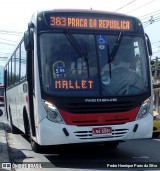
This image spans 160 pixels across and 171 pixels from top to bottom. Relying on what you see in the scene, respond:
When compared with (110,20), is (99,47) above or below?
below

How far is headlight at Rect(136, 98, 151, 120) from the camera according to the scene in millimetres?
9516

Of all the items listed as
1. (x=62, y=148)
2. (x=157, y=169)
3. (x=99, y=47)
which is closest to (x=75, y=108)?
(x=99, y=47)

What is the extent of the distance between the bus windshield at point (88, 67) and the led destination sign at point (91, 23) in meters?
0.23

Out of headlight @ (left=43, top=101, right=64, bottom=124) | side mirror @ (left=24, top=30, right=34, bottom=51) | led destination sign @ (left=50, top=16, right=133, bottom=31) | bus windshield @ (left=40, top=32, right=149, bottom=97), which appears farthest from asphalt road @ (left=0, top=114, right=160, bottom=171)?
led destination sign @ (left=50, top=16, right=133, bottom=31)

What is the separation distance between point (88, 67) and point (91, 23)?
1.13m

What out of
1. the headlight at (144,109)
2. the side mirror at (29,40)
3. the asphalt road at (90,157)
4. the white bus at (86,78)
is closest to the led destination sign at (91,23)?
the white bus at (86,78)

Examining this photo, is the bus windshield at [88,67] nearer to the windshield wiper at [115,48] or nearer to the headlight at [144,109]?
the windshield wiper at [115,48]

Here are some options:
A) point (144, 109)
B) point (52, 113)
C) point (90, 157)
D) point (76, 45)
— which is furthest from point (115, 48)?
point (90, 157)

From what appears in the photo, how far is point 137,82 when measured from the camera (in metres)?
9.57

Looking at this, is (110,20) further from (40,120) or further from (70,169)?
(70,169)

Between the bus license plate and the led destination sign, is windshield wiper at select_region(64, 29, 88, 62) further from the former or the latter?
the bus license plate

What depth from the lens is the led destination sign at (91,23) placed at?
31.1 ft

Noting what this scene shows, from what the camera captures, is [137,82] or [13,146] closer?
[137,82]

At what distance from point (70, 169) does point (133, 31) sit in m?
3.61
